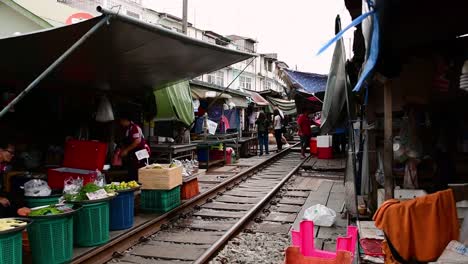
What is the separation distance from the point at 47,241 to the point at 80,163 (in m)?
2.86

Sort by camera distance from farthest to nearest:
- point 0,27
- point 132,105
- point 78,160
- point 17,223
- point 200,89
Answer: point 200,89, point 132,105, point 0,27, point 78,160, point 17,223

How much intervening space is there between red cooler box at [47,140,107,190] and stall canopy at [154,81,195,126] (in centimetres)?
288

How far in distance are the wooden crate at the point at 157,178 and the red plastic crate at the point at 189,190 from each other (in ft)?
3.93

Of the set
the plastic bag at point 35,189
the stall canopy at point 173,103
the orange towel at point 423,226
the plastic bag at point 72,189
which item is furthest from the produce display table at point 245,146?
the orange towel at point 423,226

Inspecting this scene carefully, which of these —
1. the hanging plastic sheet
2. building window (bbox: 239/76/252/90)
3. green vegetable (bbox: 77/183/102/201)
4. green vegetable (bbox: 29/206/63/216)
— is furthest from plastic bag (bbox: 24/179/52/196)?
building window (bbox: 239/76/252/90)

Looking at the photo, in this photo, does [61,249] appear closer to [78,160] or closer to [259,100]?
[78,160]

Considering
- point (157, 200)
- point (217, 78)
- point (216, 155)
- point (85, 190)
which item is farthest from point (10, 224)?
point (217, 78)

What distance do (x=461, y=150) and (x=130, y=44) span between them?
5277 millimetres

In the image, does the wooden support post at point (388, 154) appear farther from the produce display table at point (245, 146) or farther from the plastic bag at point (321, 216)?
the produce display table at point (245, 146)

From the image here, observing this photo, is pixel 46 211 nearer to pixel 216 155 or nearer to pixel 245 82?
pixel 216 155

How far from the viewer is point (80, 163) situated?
716 cm

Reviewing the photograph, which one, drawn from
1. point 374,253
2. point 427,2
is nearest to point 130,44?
point 427,2

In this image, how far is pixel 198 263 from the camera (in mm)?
4984

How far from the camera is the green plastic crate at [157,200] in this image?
7.27 metres
